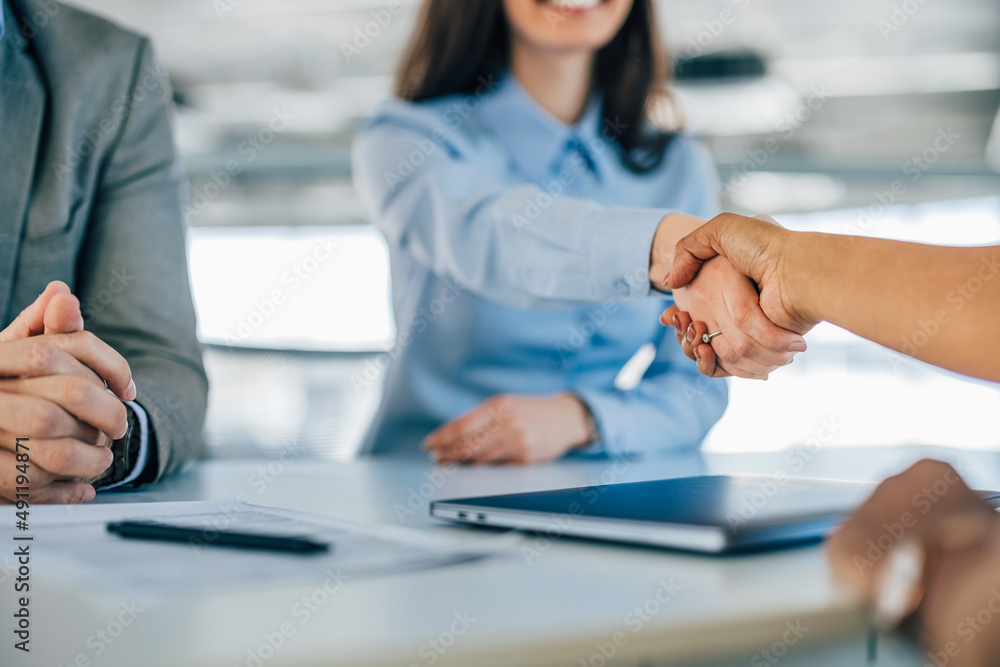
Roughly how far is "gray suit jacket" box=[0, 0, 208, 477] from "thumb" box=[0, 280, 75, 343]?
20 cm

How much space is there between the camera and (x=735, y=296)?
914mm

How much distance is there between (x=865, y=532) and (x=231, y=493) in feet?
1.81

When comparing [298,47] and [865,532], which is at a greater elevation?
[865,532]

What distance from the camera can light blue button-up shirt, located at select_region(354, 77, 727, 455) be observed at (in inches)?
47.6

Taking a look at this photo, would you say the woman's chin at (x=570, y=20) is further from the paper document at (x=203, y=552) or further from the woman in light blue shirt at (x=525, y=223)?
the paper document at (x=203, y=552)

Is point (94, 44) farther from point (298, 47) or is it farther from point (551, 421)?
point (298, 47)

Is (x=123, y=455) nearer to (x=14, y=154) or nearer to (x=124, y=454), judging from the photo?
(x=124, y=454)

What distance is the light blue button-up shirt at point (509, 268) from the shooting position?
1.21 meters

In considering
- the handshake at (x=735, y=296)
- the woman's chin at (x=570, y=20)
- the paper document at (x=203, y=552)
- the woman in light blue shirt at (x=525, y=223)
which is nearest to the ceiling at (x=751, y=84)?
the woman in light blue shirt at (x=525, y=223)

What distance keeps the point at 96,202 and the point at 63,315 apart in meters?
0.40

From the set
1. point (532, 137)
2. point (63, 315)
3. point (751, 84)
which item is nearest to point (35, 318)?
point (63, 315)

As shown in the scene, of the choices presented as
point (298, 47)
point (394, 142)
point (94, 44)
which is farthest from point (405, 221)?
point (298, 47)

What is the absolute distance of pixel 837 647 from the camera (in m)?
0.40

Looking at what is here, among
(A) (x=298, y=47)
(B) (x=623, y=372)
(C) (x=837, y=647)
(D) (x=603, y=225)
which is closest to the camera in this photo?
(C) (x=837, y=647)
